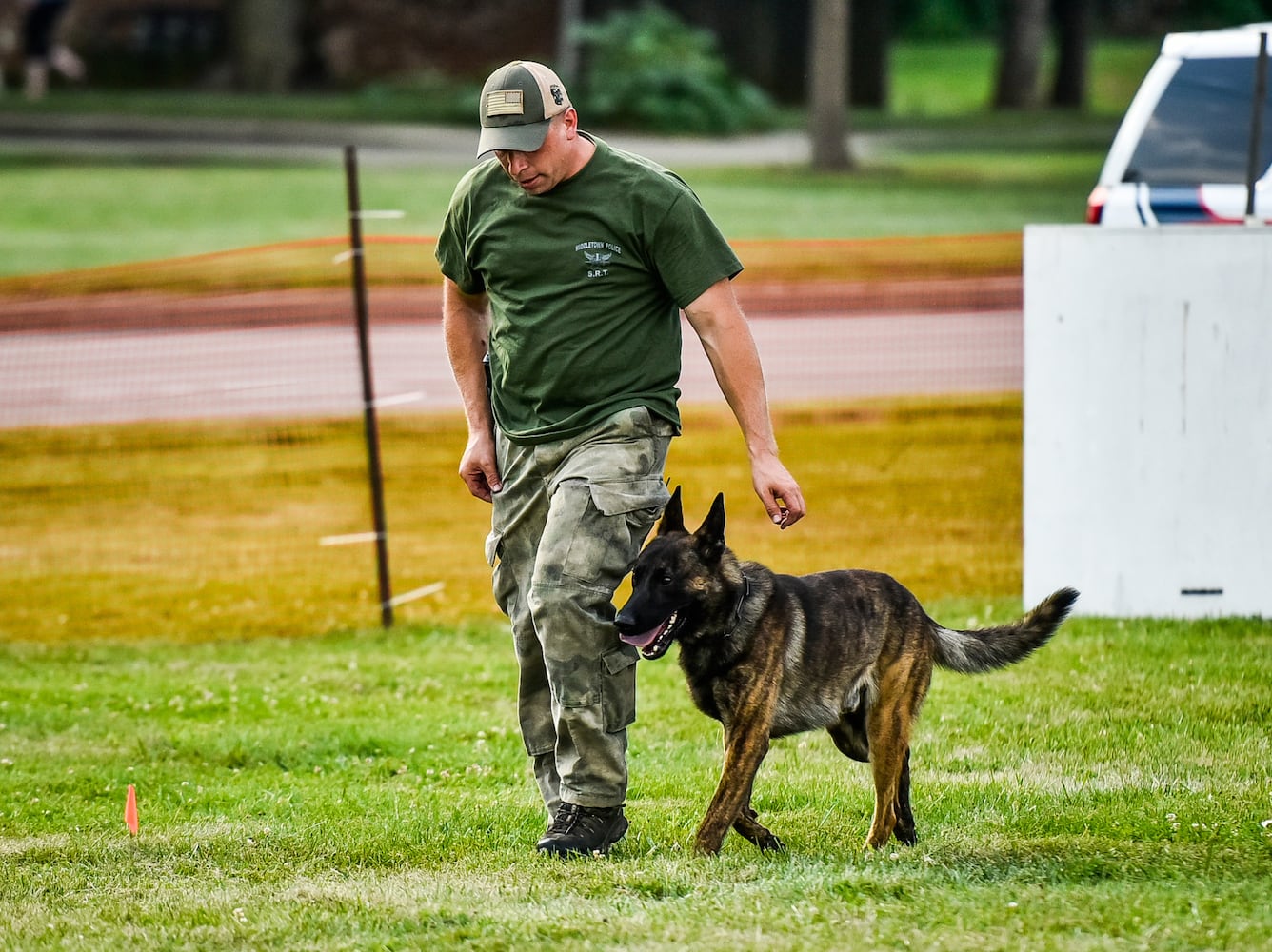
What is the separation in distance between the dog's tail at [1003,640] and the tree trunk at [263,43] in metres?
35.0

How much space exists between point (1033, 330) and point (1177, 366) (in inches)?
25.8

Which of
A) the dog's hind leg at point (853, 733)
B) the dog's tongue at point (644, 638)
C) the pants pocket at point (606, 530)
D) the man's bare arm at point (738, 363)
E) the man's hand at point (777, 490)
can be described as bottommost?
the dog's hind leg at point (853, 733)

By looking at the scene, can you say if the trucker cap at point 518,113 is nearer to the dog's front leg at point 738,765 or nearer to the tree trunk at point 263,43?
the dog's front leg at point 738,765

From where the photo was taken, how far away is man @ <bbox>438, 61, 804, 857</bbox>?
4.94m

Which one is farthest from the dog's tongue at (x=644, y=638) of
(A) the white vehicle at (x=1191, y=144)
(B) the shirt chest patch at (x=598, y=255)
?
(A) the white vehicle at (x=1191, y=144)

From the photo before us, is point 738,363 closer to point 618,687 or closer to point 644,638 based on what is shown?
point 644,638

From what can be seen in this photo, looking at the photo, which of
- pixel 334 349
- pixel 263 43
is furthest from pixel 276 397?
pixel 263 43

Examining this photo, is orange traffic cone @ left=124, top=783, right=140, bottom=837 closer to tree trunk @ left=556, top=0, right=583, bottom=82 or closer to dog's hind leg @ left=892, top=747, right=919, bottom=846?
dog's hind leg @ left=892, top=747, right=919, bottom=846

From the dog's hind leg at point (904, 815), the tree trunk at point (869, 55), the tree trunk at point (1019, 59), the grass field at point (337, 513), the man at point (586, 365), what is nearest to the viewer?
the man at point (586, 365)

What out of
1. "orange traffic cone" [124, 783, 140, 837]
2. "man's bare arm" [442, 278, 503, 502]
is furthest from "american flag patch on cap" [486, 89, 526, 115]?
"orange traffic cone" [124, 783, 140, 837]

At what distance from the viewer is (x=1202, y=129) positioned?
32.7 ft

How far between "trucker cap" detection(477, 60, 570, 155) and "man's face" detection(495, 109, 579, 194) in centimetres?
3

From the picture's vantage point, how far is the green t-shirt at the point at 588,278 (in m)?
4.95

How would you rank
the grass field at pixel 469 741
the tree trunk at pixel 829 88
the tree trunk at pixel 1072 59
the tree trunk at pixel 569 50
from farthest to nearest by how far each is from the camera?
the tree trunk at pixel 1072 59 → the tree trunk at pixel 569 50 → the tree trunk at pixel 829 88 → the grass field at pixel 469 741
